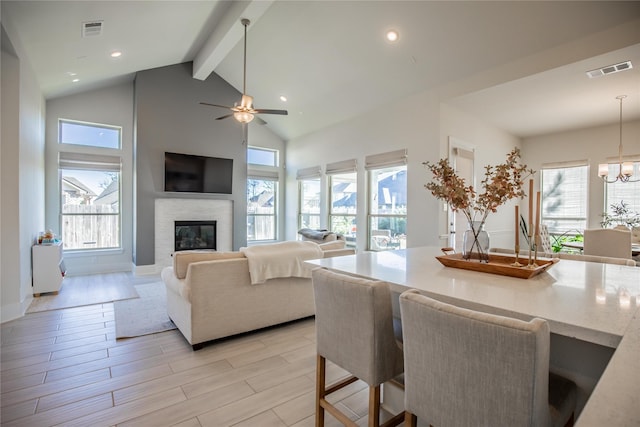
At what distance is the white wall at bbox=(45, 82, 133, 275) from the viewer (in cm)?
545

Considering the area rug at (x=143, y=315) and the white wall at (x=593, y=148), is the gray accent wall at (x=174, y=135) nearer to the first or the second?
the area rug at (x=143, y=315)

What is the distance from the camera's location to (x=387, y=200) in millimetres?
5723

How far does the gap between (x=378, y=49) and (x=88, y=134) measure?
17.7 feet

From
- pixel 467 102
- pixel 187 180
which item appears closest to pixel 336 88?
pixel 467 102

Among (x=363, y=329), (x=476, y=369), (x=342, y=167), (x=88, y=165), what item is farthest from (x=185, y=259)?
(x=88, y=165)

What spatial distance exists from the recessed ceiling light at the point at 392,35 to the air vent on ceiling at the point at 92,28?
3.41 m

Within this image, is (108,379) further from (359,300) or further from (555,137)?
(555,137)

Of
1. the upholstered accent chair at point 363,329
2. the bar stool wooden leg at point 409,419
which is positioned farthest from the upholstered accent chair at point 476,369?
the upholstered accent chair at point 363,329

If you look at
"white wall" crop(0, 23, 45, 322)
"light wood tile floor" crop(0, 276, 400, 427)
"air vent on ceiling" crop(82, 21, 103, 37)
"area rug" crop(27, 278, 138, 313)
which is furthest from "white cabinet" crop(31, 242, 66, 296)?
"air vent on ceiling" crop(82, 21, 103, 37)

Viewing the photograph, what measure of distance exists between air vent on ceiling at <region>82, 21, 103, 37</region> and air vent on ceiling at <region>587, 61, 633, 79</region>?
5.60 m

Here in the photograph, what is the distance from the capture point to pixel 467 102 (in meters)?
4.69

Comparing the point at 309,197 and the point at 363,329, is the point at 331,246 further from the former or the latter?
the point at 309,197

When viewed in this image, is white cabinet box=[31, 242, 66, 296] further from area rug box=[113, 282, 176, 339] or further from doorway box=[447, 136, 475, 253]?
doorway box=[447, 136, 475, 253]

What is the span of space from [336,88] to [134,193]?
430 centimetres
